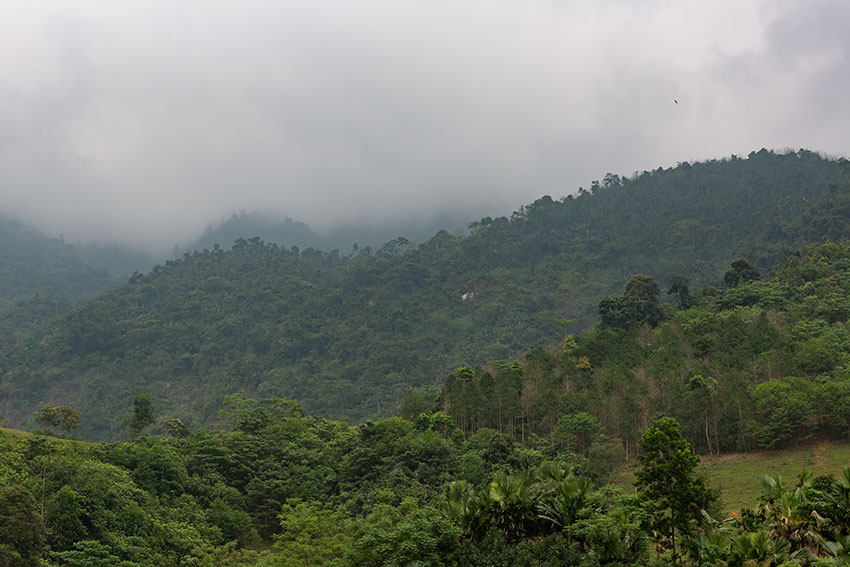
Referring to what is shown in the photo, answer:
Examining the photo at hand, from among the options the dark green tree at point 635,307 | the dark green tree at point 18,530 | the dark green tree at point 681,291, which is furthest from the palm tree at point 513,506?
the dark green tree at point 681,291

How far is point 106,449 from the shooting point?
32.7 metres

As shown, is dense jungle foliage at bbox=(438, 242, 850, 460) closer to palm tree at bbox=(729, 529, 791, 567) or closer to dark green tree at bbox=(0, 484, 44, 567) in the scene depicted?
palm tree at bbox=(729, 529, 791, 567)

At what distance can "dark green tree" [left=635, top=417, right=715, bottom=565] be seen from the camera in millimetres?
17922

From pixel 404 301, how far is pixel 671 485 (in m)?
89.6

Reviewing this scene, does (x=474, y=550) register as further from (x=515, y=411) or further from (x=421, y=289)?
(x=421, y=289)

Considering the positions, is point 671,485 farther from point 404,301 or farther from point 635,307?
point 404,301

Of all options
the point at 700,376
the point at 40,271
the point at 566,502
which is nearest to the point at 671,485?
the point at 566,502

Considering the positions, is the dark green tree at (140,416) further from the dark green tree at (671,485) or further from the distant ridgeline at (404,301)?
the distant ridgeline at (404,301)

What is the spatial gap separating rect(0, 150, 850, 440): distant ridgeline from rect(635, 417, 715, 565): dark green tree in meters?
48.6

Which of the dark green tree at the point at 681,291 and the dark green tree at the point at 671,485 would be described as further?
the dark green tree at the point at 681,291

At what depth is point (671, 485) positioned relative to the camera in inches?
713

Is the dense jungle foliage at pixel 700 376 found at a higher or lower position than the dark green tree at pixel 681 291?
lower

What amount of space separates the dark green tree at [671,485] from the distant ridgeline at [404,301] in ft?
159

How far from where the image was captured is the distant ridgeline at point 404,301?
292 ft
